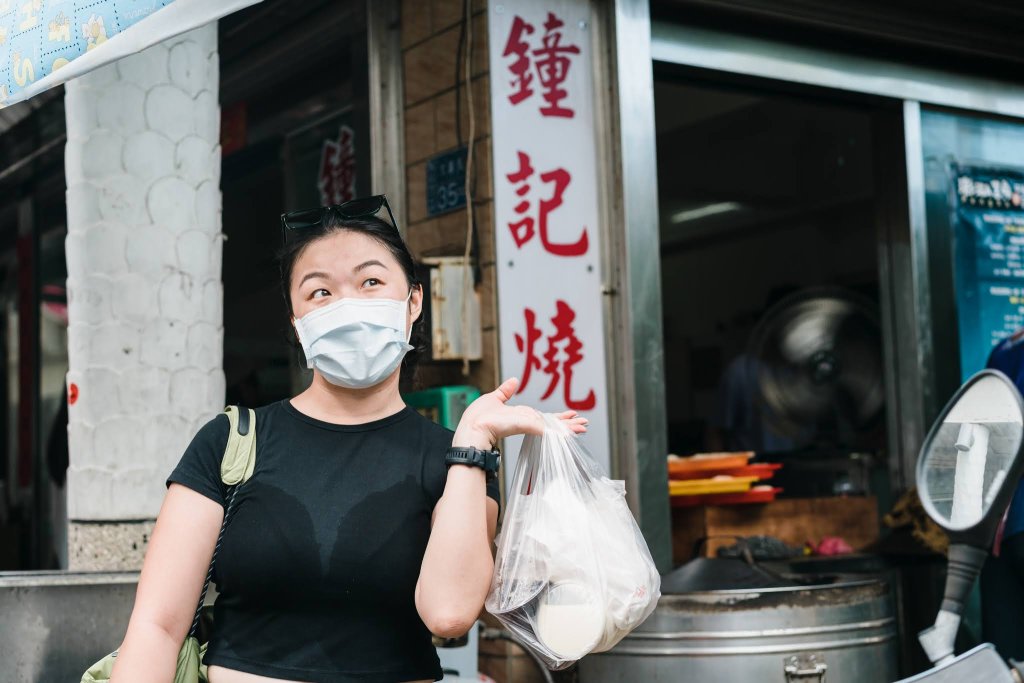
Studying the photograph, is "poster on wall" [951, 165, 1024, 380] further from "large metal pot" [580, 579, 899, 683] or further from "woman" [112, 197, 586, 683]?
"woman" [112, 197, 586, 683]

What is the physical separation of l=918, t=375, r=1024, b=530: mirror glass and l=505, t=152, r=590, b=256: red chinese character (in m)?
2.04

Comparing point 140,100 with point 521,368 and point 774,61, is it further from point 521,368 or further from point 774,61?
point 774,61

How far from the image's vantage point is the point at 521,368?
4656 mm

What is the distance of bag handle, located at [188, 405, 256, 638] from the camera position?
7.15 feet

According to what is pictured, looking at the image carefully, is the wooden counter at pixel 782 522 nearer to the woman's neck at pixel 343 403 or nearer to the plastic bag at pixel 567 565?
the plastic bag at pixel 567 565

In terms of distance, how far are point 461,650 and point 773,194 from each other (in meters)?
6.89

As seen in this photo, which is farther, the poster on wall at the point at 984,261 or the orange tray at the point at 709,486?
the poster on wall at the point at 984,261

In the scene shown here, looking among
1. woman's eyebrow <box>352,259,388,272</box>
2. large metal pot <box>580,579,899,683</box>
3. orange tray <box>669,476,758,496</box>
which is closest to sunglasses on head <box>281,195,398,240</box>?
woman's eyebrow <box>352,259,388,272</box>

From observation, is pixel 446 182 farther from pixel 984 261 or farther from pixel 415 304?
pixel 984 261

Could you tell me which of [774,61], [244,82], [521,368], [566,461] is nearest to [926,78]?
[774,61]

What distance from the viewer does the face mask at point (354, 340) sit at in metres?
2.24

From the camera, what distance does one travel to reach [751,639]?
3.82 m

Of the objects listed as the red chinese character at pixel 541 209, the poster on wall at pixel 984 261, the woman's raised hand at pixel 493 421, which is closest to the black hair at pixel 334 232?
the woman's raised hand at pixel 493 421

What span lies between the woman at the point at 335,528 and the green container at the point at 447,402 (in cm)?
231
